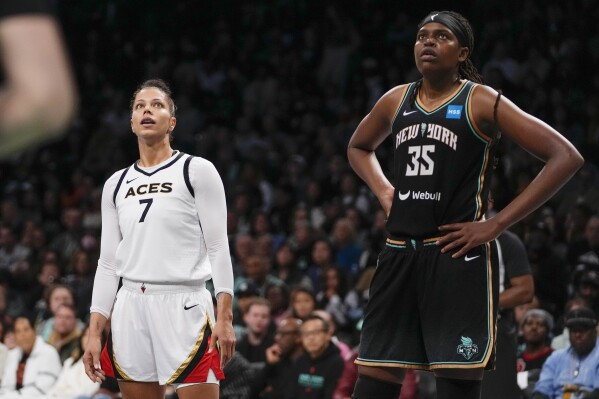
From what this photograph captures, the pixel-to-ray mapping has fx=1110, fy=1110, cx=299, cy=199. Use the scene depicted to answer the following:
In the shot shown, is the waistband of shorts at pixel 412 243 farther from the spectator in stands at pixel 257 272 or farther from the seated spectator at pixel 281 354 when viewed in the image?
the spectator in stands at pixel 257 272

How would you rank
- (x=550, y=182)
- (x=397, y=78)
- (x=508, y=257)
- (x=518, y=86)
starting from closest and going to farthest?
(x=550, y=182), (x=508, y=257), (x=518, y=86), (x=397, y=78)

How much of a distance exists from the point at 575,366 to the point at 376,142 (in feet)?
12.9

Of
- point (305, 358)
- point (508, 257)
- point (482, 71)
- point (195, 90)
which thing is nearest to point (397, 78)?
point (482, 71)

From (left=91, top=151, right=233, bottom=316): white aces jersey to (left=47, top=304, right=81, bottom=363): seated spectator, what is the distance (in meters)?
5.04

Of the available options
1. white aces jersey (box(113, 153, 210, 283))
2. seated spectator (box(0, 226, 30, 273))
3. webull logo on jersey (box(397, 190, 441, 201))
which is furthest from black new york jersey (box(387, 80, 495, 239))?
seated spectator (box(0, 226, 30, 273))

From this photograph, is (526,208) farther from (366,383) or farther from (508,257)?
(508,257)

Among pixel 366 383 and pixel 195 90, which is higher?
pixel 195 90

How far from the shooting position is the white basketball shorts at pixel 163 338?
199 inches

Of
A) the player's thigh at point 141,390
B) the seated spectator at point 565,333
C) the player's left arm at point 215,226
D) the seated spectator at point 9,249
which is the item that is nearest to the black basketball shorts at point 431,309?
the player's left arm at point 215,226

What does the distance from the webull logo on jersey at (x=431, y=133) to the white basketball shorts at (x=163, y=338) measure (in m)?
1.32

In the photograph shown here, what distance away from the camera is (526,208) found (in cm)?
436

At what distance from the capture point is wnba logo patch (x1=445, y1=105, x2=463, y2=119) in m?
4.41

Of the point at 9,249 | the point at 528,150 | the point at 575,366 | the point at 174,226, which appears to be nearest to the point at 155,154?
the point at 174,226

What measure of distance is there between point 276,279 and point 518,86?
4.07m
